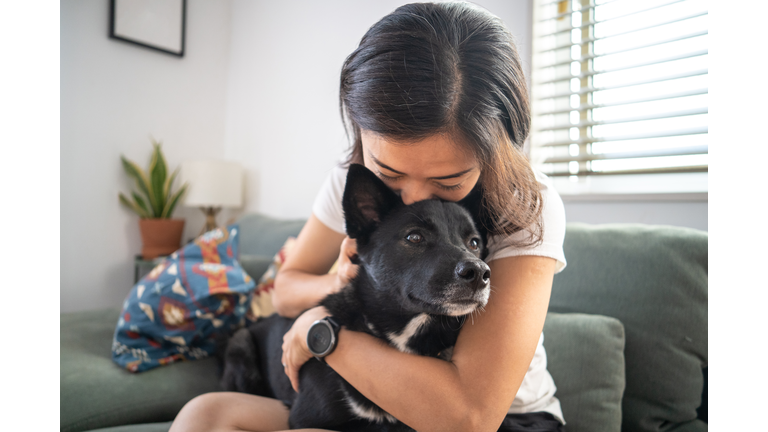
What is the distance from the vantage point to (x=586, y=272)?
122 cm

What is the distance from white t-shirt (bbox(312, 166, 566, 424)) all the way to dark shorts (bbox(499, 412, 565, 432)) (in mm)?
14

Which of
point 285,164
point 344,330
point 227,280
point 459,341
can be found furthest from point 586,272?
point 285,164

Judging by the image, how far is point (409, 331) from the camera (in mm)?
791

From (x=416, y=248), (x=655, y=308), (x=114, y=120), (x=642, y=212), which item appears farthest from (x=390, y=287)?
(x=114, y=120)

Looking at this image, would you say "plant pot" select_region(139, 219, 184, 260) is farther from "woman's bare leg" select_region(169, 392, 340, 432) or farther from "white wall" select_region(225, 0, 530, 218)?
"woman's bare leg" select_region(169, 392, 340, 432)

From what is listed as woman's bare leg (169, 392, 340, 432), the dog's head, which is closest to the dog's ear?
the dog's head

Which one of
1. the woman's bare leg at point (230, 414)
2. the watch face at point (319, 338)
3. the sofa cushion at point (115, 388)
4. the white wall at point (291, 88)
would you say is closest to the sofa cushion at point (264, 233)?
the white wall at point (291, 88)

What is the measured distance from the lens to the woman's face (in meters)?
0.69

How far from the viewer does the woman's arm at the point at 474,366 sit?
655 millimetres

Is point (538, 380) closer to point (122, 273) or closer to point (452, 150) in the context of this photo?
point (452, 150)

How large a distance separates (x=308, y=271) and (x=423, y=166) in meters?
0.62

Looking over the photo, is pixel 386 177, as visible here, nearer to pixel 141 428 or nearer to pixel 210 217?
Result: pixel 141 428

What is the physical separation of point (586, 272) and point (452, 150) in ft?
2.57
